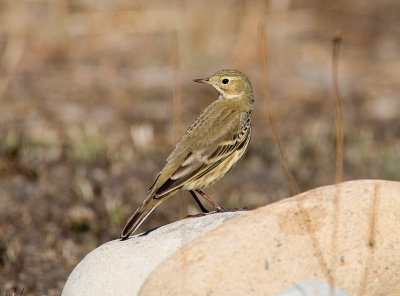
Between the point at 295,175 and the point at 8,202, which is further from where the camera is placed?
the point at 295,175

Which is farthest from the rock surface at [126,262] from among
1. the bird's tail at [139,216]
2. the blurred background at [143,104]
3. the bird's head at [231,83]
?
the bird's head at [231,83]

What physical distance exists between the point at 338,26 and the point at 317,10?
865 mm

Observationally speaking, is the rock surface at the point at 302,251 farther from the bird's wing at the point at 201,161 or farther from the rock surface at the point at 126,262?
the bird's wing at the point at 201,161

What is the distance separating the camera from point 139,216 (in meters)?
5.55

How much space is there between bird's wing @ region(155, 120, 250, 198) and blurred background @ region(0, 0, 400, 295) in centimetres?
69

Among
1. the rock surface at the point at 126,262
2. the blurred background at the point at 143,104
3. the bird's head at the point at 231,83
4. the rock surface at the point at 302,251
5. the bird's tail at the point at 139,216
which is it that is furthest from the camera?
the blurred background at the point at 143,104

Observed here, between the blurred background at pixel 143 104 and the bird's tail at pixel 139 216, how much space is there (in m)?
0.86

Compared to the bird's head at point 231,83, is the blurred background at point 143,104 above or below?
below

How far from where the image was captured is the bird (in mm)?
5812

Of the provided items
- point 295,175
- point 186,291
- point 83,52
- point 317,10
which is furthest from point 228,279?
point 317,10

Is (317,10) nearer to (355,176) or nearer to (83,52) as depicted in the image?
(83,52)

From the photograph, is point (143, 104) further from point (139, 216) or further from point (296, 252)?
point (296, 252)

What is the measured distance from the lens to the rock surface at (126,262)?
5117 millimetres

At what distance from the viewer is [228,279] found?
4.62m
